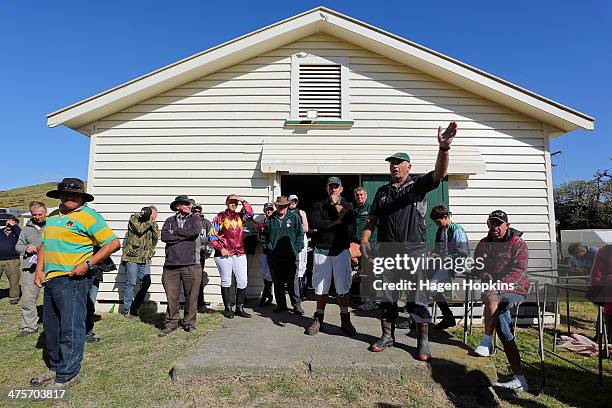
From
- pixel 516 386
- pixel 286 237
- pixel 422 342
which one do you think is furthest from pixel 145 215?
pixel 516 386

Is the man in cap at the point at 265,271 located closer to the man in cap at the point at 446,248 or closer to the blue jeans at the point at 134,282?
the blue jeans at the point at 134,282

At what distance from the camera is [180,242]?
5219 millimetres

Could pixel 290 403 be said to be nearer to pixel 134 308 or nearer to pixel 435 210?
pixel 435 210

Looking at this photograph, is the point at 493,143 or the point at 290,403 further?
the point at 493,143

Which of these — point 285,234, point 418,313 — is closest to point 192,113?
point 285,234

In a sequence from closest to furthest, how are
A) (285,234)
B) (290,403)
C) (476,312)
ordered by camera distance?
(290,403)
(285,234)
(476,312)

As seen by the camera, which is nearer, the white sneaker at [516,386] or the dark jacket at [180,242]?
the white sneaker at [516,386]

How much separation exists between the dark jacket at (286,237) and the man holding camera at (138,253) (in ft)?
7.55

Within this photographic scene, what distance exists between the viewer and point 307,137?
7.01 metres

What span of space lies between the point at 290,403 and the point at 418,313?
1.56 m

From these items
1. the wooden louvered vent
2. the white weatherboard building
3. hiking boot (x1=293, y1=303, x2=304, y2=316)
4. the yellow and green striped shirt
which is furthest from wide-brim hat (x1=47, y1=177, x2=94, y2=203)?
the wooden louvered vent

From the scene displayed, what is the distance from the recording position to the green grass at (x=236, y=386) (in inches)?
126

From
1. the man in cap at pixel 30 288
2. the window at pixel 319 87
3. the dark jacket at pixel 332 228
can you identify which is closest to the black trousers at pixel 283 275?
the dark jacket at pixel 332 228

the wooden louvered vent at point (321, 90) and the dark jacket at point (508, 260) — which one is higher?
the wooden louvered vent at point (321, 90)
